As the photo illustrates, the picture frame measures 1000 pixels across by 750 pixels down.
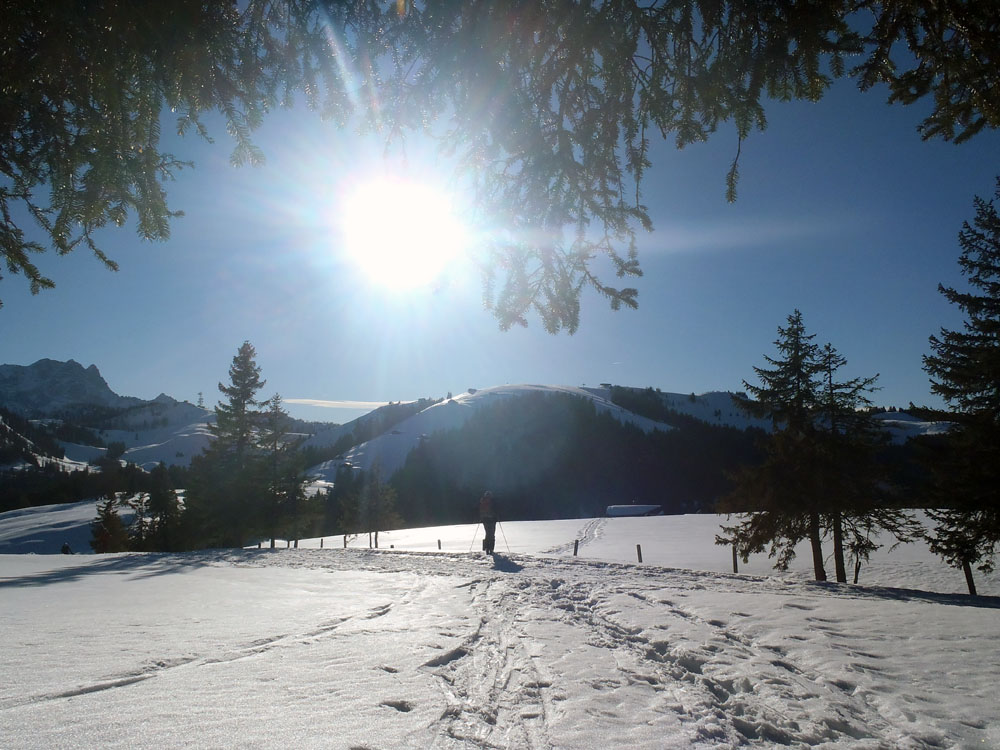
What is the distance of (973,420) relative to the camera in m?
14.3

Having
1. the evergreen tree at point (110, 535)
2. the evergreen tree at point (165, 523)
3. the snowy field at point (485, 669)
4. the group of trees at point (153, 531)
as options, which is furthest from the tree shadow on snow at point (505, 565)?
the evergreen tree at point (110, 535)

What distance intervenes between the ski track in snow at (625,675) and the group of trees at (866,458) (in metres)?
11.1

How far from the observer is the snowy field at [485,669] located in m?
2.73

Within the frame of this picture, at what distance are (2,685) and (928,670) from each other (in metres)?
6.59

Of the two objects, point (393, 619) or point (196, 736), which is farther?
point (393, 619)

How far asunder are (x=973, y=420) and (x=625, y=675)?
16656 millimetres

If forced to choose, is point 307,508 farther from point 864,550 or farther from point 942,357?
point 942,357

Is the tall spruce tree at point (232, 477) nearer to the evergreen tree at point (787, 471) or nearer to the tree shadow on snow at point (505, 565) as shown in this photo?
the tree shadow on snow at point (505, 565)

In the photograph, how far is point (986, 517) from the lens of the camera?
46.0ft

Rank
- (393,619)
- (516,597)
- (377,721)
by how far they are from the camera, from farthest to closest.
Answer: (516,597)
(393,619)
(377,721)

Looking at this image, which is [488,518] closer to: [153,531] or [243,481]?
[243,481]

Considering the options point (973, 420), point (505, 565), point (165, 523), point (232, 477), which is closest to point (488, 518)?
point (505, 565)

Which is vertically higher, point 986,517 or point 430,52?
point 430,52

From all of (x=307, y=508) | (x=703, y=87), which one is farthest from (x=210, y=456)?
(x=703, y=87)
